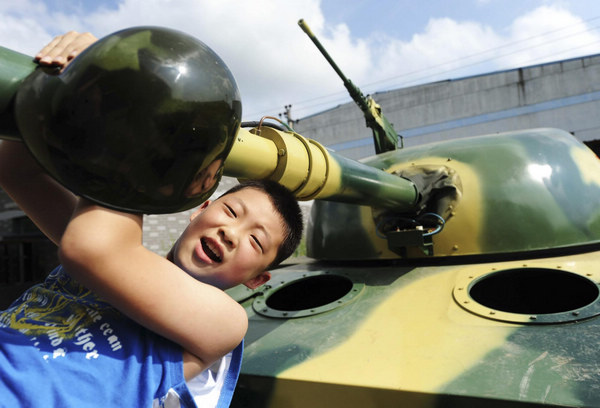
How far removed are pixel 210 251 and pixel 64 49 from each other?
1.71 feet

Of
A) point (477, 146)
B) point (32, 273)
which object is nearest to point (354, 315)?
point (477, 146)

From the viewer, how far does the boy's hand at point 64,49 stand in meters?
0.73

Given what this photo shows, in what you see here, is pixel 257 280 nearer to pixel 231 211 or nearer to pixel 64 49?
pixel 231 211

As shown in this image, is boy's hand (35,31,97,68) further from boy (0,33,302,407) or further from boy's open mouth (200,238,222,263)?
boy's open mouth (200,238,222,263)

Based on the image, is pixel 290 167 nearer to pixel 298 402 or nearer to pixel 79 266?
pixel 298 402

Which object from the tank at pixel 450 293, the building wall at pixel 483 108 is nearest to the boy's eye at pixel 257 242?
the tank at pixel 450 293

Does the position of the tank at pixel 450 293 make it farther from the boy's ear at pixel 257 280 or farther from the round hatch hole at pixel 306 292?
the boy's ear at pixel 257 280

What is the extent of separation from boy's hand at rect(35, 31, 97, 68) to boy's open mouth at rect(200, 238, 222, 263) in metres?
0.48

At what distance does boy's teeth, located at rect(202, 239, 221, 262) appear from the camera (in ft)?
3.55

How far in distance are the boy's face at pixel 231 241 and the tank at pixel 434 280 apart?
0.72 feet

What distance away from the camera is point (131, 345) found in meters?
0.91

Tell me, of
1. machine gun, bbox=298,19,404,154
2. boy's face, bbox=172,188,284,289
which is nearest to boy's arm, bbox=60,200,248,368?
boy's face, bbox=172,188,284,289

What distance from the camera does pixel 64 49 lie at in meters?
0.78

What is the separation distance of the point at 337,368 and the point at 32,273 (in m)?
12.4
